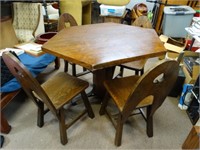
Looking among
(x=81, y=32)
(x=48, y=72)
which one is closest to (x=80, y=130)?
(x=81, y=32)

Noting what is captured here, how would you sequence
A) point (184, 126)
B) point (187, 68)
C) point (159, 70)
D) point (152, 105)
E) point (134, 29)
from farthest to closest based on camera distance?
1. point (187, 68)
2. point (134, 29)
3. point (184, 126)
4. point (152, 105)
5. point (159, 70)

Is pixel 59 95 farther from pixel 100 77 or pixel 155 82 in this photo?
pixel 155 82

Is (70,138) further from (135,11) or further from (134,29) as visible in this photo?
(135,11)

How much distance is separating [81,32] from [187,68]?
1.31m

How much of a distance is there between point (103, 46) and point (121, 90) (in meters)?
0.40

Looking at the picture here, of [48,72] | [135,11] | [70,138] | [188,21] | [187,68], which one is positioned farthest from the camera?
[135,11]

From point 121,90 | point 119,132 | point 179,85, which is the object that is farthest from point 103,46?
point 179,85

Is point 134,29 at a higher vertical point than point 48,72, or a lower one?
higher

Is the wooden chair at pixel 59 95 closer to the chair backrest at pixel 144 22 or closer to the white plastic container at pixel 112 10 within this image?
the chair backrest at pixel 144 22

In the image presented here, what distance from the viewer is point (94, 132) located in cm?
155

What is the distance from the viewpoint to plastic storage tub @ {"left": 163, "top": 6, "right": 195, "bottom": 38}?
2551mm

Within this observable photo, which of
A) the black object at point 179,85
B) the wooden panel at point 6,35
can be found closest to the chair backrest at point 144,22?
the black object at point 179,85

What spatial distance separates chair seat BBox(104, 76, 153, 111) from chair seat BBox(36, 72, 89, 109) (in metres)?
0.23

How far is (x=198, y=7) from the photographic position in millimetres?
3047
